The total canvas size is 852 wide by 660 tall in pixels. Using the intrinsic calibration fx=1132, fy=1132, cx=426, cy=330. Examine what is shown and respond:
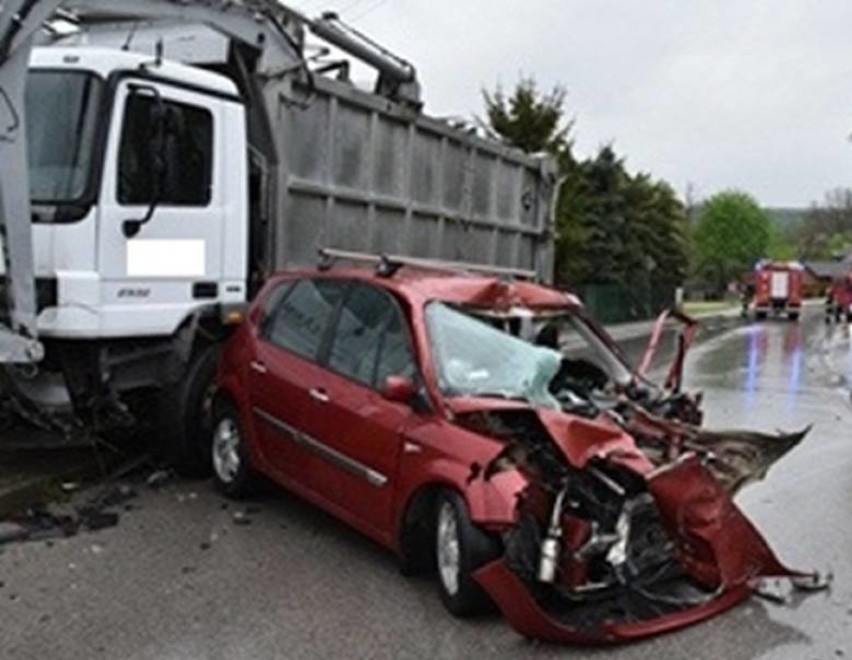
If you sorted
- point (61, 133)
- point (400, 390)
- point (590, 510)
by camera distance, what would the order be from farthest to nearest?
point (61, 133) → point (400, 390) → point (590, 510)

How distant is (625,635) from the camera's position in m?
5.06

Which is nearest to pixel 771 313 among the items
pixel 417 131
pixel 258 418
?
pixel 417 131

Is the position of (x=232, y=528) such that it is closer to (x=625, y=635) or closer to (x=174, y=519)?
(x=174, y=519)

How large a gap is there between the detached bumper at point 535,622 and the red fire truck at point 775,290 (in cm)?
4324

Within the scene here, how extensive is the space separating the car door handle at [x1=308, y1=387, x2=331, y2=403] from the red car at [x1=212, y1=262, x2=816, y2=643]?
0.01 m

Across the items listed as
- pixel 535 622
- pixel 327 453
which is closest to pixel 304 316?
pixel 327 453

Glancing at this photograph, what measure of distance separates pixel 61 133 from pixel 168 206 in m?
0.81

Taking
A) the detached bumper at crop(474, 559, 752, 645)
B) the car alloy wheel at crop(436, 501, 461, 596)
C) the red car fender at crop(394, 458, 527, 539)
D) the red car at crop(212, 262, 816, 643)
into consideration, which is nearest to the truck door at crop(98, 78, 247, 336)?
the red car at crop(212, 262, 816, 643)

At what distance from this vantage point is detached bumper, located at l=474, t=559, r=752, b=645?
15.9 ft

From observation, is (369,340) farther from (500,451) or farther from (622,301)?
(622,301)

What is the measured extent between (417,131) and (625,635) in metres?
5.92

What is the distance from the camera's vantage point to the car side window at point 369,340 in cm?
614

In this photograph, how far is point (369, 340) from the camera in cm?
639

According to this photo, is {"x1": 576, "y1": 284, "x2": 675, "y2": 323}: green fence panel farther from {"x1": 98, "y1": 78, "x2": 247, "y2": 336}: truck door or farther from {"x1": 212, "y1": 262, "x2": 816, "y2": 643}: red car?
{"x1": 212, "y1": 262, "x2": 816, "y2": 643}: red car
